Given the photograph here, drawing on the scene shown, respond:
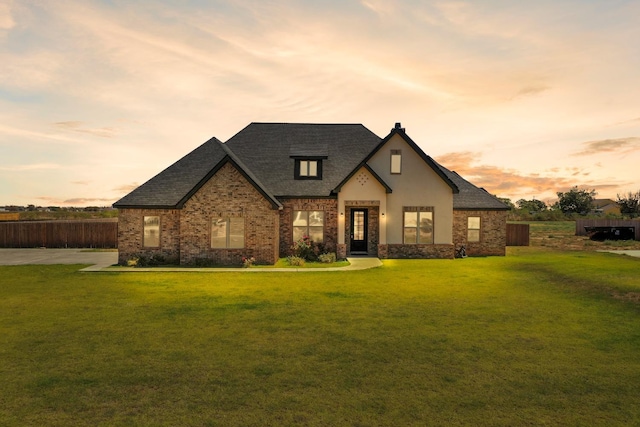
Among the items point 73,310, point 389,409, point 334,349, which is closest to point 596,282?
point 334,349

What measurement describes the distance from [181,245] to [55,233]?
669 inches

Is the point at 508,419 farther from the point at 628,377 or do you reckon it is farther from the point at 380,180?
the point at 380,180

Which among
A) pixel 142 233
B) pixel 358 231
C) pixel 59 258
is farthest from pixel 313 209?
pixel 59 258

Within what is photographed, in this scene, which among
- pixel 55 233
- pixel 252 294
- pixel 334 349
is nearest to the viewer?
pixel 334 349

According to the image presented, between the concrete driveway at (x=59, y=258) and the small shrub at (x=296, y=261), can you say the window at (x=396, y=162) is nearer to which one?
the small shrub at (x=296, y=261)

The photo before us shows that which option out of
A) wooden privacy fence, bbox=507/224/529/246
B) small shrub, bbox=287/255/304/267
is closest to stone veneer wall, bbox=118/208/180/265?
small shrub, bbox=287/255/304/267

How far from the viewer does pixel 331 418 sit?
6.06m

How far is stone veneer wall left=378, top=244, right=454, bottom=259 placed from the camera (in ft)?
88.6

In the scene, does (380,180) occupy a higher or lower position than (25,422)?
higher

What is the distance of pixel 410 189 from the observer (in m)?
27.2

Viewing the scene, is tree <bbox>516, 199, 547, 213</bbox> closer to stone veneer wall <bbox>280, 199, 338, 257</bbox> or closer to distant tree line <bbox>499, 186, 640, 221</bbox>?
distant tree line <bbox>499, 186, 640, 221</bbox>

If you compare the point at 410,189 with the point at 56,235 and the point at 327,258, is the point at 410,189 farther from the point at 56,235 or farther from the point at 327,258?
the point at 56,235

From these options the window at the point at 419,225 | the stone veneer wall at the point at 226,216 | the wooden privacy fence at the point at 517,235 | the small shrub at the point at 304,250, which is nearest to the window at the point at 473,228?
the window at the point at 419,225

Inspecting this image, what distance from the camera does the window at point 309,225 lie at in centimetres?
2653
